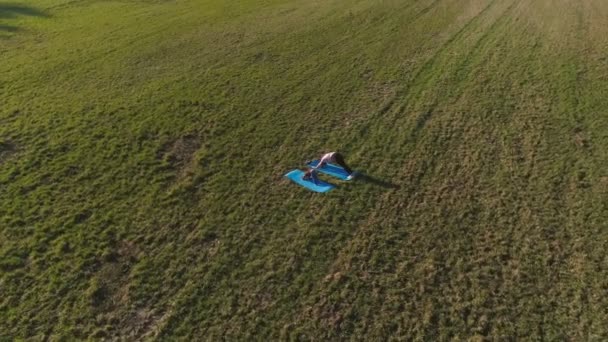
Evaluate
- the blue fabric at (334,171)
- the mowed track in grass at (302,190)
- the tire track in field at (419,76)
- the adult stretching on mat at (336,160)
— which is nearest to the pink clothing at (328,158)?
the adult stretching on mat at (336,160)

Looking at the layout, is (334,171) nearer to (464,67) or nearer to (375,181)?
(375,181)

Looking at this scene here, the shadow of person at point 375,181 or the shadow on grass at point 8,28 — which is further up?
the shadow on grass at point 8,28

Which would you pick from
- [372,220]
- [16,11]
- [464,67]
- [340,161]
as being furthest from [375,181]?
[16,11]

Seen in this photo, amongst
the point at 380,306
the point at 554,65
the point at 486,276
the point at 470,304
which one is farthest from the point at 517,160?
the point at 554,65

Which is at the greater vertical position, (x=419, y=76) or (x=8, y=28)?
(x=8, y=28)

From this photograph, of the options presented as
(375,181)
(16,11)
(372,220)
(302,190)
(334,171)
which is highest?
(16,11)

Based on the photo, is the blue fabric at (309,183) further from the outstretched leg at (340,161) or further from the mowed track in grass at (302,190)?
the outstretched leg at (340,161)
